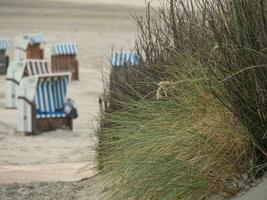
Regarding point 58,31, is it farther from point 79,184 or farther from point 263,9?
point 263,9

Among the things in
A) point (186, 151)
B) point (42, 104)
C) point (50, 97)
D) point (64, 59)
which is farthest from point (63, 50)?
point (186, 151)

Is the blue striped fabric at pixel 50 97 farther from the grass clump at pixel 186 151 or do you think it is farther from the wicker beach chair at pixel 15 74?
the grass clump at pixel 186 151

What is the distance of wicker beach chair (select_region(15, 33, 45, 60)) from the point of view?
76.1 ft

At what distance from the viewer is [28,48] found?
77.0 ft

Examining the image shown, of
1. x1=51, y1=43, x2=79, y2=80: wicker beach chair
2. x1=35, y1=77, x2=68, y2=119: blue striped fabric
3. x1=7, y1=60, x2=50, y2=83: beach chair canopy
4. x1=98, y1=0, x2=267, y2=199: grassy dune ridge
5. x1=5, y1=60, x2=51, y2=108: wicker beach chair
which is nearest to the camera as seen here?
x1=98, y1=0, x2=267, y2=199: grassy dune ridge

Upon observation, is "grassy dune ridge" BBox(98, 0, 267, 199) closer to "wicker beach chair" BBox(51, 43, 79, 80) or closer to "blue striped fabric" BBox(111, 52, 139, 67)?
"blue striped fabric" BBox(111, 52, 139, 67)

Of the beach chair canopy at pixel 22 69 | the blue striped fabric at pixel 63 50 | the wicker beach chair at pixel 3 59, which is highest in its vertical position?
the beach chair canopy at pixel 22 69

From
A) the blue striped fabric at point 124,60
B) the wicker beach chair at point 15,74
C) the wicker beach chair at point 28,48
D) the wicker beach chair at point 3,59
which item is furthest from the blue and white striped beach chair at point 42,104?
the wicker beach chair at point 3,59

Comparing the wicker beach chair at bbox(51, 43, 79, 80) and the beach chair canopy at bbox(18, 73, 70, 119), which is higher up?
the beach chair canopy at bbox(18, 73, 70, 119)

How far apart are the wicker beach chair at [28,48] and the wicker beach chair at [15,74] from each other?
183 inches

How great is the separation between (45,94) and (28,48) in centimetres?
882

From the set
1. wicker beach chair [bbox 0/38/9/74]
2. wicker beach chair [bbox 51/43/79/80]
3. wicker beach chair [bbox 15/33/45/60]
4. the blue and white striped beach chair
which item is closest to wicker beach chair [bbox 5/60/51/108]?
the blue and white striped beach chair

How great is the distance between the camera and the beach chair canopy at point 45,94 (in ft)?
48.0

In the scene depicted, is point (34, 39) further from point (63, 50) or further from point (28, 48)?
point (63, 50)
